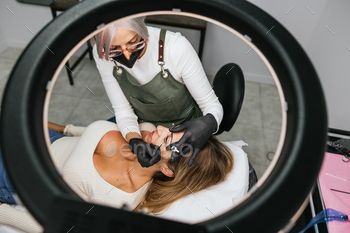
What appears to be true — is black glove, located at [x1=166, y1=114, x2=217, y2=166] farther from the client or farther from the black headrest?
the black headrest

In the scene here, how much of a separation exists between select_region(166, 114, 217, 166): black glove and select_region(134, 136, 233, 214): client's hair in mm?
79

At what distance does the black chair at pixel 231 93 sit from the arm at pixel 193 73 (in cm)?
10

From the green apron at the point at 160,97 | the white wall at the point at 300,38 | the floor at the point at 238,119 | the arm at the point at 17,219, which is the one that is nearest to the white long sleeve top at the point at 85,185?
the arm at the point at 17,219

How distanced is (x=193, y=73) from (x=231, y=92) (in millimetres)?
257

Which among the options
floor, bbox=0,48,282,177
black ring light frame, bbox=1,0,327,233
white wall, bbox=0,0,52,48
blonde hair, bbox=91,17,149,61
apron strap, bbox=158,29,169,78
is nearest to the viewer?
black ring light frame, bbox=1,0,327,233

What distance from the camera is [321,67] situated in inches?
84.1

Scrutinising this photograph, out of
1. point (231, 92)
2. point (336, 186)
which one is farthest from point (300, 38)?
point (336, 186)

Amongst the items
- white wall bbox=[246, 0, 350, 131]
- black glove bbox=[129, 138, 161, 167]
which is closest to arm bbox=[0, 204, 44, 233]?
black glove bbox=[129, 138, 161, 167]

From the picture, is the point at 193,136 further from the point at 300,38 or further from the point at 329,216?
the point at 300,38

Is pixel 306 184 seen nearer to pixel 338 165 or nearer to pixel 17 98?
pixel 17 98

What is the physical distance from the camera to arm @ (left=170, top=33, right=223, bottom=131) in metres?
1.18

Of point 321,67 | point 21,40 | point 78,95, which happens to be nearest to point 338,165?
point 321,67

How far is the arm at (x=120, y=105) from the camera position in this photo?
1.28 meters

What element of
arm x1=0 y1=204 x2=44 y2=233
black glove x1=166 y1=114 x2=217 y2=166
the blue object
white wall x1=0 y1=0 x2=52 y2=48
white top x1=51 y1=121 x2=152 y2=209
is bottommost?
arm x1=0 y1=204 x2=44 y2=233
